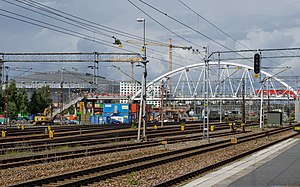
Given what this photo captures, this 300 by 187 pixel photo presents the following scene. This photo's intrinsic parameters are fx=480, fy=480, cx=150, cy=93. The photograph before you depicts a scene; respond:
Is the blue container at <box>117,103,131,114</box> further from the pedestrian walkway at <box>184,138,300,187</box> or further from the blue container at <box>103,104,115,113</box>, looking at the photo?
the pedestrian walkway at <box>184,138,300,187</box>

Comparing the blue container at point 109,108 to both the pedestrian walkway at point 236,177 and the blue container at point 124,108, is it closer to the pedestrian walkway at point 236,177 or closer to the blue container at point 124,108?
the blue container at point 124,108

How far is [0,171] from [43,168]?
1.96m

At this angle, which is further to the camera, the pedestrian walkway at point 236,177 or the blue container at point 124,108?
the blue container at point 124,108

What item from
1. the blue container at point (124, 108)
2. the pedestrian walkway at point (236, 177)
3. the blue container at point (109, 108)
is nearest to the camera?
the pedestrian walkway at point (236, 177)

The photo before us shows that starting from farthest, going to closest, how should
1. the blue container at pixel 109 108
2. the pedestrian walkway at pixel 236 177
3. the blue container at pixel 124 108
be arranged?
1. the blue container at pixel 109 108
2. the blue container at pixel 124 108
3. the pedestrian walkway at pixel 236 177

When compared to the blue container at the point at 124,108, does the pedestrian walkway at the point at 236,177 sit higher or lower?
lower

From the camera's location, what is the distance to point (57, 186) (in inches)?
603

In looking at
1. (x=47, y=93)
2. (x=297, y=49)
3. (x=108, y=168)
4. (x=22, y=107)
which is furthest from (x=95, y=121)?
(x=108, y=168)

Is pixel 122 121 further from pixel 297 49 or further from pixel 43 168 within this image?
pixel 43 168

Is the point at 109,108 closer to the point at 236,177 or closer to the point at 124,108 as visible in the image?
the point at 124,108

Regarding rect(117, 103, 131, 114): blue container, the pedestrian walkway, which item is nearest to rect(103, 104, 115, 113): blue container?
rect(117, 103, 131, 114): blue container

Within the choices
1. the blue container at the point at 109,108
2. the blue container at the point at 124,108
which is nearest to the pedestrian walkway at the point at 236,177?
the blue container at the point at 124,108

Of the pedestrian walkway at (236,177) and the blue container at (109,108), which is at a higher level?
the blue container at (109,108)

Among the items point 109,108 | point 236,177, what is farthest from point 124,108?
point 236,177
